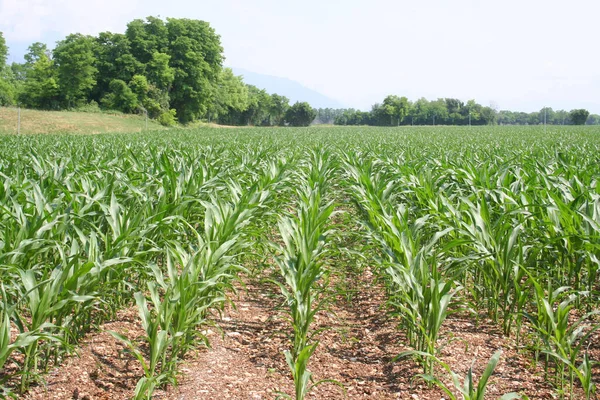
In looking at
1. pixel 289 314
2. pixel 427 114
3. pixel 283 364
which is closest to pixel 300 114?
pixel 427 114

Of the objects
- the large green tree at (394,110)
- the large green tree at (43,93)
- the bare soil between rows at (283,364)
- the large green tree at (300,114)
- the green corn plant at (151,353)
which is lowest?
A: the bare soil between rows at (283,364)

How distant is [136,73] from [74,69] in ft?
23.5

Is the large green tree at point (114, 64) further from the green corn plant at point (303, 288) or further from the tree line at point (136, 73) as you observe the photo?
the green corn plant at point (303, 288)

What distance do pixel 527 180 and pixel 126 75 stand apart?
60.3m

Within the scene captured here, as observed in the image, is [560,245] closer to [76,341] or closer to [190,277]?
→ [190,277]

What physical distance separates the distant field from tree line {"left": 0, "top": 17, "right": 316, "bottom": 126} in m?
7.78

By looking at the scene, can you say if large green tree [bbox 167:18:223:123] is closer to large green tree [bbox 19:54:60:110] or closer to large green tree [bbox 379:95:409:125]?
large green tree [bbox 19:54:60:110]

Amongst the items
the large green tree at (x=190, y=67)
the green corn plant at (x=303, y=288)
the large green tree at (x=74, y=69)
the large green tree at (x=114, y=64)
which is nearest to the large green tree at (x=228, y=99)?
the large green tree at (x=190, y=67)

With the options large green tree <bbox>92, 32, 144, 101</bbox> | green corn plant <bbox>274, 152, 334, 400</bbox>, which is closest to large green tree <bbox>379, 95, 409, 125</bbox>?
large green tree <bbox>92, 32, 144, 101</bbox>

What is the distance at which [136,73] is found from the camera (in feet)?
193

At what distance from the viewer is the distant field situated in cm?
3391

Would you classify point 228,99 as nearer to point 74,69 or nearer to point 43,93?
point 74,69

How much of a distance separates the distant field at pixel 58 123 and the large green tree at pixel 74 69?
13348 mm

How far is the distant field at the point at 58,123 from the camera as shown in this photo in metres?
33.9
